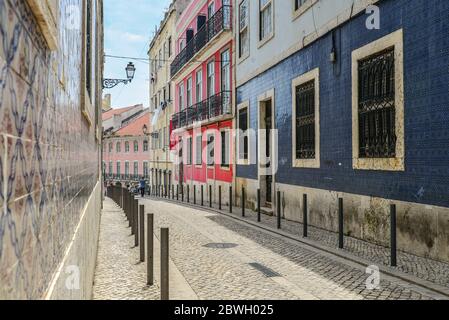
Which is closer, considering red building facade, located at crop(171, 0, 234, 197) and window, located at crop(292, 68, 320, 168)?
window, located at crop(292, 68, 320, 168)

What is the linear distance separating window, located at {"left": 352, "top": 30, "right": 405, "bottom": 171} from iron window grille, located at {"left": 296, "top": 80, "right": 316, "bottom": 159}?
245 cm

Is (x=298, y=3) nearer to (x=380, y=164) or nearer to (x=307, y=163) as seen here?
(x=307, y=163)

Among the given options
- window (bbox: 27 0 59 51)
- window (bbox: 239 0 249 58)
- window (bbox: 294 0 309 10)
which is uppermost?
window (bbox: 239 0 249 58)

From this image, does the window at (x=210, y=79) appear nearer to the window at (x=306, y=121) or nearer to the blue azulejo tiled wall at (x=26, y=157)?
the window at (x=306, y=121)

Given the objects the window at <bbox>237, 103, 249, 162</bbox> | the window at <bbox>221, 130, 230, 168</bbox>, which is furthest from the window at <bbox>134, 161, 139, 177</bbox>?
the window at <bbox>237, 103, 249, 162</bbox>

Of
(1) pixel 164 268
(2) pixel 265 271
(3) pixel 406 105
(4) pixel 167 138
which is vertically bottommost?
(2) pixel 265 271

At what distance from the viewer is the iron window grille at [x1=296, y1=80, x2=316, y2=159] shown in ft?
41.3

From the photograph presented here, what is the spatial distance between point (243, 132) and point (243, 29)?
13.9 feet

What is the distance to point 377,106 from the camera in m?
9.41

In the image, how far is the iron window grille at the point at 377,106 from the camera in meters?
8.91

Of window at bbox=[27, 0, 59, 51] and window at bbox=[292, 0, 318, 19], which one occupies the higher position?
window at bbox=[292, 0, 318, 19]

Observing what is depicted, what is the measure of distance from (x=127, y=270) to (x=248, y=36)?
13.1 meters

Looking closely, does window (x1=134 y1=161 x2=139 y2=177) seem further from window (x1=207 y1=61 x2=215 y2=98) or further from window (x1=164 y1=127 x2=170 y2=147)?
window (x1=207 y1=61 x2=215 y2=98)

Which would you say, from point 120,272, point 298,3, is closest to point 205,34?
point 298,3
